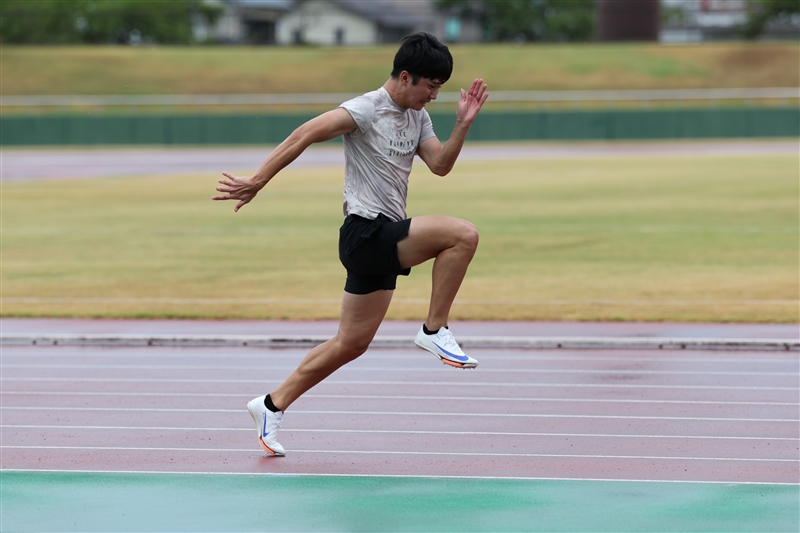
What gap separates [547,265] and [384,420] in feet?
27.7

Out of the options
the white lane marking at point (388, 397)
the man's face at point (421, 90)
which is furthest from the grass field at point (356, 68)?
the man's face at point (421, 90)

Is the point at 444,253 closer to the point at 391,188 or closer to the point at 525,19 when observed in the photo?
the point at 391,188

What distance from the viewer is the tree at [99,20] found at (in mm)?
75562

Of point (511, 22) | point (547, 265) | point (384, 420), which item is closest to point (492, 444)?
point (384, 420)

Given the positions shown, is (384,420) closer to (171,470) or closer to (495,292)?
(171,470)

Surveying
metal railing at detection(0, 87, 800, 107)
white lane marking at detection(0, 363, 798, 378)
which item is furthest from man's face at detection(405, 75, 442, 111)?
metal railing at detection(0, 87, 800, 107)

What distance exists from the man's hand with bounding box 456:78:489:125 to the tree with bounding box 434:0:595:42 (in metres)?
77.7

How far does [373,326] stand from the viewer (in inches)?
250

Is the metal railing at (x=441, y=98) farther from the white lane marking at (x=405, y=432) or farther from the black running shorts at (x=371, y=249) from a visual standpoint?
the black running shorts at (x=371, y=249)

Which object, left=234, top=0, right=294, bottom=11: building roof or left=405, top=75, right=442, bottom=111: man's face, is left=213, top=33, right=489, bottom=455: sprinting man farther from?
left=234, top=0, right=294, bottom=11: building roof

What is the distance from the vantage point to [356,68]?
62.1 m

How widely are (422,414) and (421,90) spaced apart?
103 inches

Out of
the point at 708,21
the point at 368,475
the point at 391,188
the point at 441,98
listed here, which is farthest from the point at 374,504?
the point at 708,21

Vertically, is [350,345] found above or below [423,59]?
below
